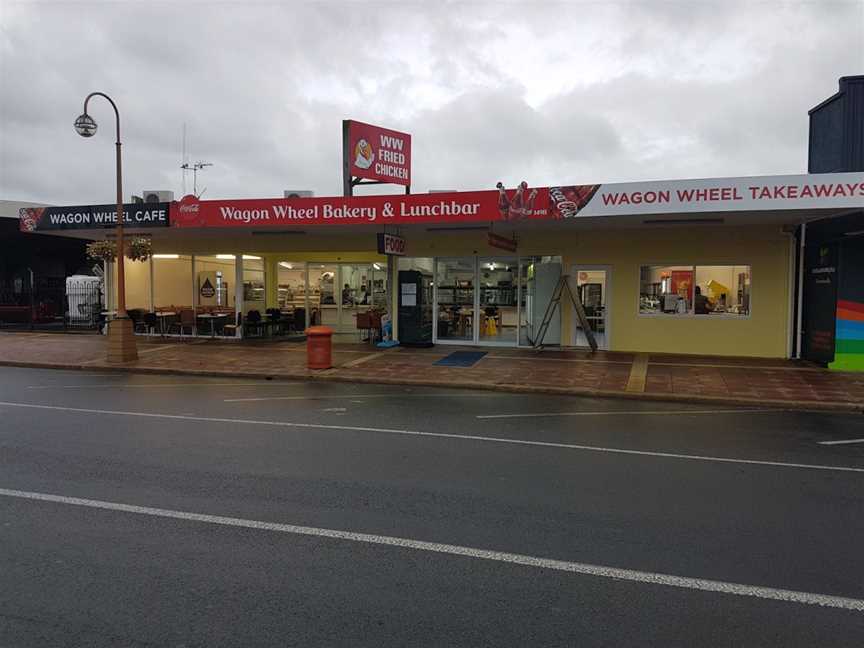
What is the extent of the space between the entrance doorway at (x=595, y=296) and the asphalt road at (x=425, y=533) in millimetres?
8649

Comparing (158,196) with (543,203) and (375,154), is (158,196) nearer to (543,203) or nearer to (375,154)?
(375,154)

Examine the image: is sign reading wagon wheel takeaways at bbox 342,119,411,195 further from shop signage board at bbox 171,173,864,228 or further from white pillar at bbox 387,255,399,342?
shop signage board at bbox 171,173,864,228

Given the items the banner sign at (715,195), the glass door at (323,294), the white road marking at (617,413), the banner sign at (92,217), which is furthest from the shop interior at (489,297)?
the white road marking at (617,413)

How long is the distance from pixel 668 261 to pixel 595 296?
2.15 metres

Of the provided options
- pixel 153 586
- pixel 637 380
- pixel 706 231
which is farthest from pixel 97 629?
pixel 706 231

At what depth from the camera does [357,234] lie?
1927 cm

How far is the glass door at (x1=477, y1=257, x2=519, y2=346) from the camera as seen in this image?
706 inches

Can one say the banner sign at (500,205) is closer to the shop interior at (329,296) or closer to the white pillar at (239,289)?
the shop interior at (329,296)

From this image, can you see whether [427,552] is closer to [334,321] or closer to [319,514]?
[319,514]

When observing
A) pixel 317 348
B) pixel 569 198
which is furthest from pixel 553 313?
pixel 317 348

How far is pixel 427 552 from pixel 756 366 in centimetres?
1250

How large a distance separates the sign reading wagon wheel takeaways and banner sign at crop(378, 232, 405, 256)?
4.98 meters

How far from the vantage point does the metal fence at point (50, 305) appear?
85.5 feet

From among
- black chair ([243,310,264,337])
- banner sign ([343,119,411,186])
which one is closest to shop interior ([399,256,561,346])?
banner sign ([343,119,411,186])
